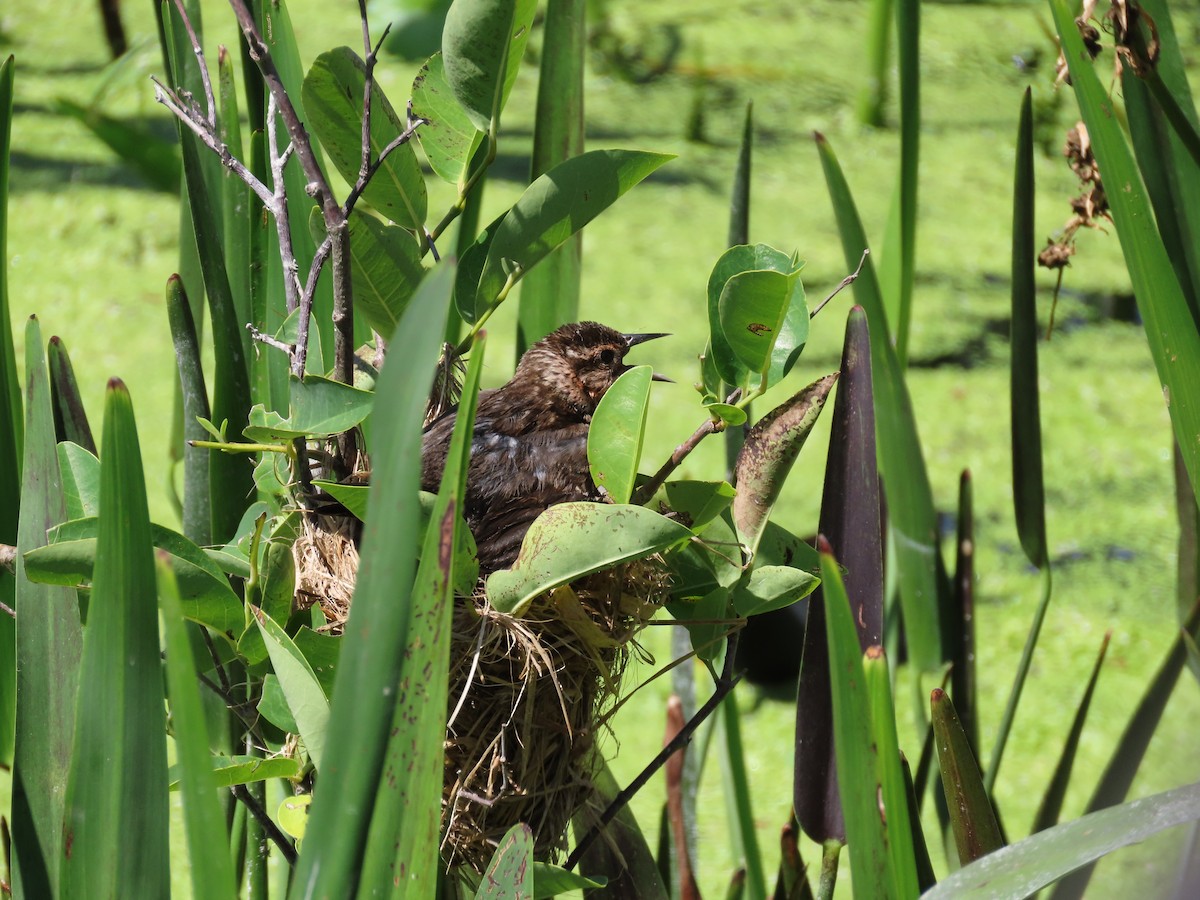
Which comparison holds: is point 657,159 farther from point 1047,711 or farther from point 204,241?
point 1047,711

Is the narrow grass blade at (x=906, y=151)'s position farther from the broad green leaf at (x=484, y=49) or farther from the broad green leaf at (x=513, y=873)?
the broad green leaf at (x=513, y=873)

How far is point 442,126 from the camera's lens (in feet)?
2.28

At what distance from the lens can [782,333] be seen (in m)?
0.66

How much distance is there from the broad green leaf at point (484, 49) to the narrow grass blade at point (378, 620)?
244mm

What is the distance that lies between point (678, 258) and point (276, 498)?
7.61ft

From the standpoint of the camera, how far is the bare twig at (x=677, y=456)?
0.63 m

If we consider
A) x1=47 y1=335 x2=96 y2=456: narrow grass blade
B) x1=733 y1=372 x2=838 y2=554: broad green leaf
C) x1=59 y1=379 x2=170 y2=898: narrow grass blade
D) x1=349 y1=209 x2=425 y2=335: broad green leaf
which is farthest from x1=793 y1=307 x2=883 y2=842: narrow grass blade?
x1=47 y1=335 x2=96 y2=456: narrow grass blade

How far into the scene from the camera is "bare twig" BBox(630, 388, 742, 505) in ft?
2.06

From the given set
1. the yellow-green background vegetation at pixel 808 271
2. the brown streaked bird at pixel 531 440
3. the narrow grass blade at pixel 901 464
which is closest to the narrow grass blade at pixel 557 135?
the brown streaked bird at pixel 531 440

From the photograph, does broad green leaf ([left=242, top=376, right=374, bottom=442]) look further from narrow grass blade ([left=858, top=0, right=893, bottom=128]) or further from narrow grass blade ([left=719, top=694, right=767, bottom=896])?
narrow grass blade ([left=858, top=0, right=893, bottom=128])

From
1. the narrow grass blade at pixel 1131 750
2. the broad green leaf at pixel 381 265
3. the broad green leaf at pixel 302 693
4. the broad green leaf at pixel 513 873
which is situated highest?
the broad green leaf at pixel 381 265

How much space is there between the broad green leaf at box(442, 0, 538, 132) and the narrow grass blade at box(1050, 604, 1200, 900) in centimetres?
55

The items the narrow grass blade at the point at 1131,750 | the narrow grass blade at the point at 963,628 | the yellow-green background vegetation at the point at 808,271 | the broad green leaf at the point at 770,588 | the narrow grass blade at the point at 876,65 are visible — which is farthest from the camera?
the narrow grass blade at the point at 876,65

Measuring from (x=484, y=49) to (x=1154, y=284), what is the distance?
17.1 inches
